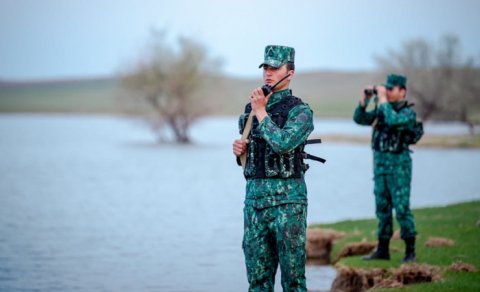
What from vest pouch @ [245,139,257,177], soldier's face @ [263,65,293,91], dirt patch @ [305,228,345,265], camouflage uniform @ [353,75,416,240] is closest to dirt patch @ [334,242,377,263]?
dirt patch @ [305,228,345,265]

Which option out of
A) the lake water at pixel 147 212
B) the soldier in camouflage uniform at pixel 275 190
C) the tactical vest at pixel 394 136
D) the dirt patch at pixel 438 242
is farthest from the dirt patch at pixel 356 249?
the soldier in camouflage uniform at pixel 275 190

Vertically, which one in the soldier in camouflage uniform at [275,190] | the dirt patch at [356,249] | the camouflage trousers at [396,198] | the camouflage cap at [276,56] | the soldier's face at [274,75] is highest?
the camouflage cap at [276,56]

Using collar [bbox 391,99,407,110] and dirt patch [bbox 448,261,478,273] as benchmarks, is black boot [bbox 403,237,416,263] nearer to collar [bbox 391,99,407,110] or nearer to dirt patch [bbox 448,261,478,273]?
dirt patch [bbox 448,261,478,273]

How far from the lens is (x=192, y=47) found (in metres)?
77.3

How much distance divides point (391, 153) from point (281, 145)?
5.13m

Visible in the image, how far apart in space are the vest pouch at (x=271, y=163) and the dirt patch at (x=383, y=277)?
4462 millimetres

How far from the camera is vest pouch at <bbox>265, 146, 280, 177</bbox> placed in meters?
7.71

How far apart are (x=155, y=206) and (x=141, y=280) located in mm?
13881

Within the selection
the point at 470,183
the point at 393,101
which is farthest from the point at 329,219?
the point at 470,183

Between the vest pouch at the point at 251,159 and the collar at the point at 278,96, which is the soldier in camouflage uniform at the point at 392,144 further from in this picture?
the vest pouch at the point at 251,159

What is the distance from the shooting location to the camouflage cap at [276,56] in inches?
309

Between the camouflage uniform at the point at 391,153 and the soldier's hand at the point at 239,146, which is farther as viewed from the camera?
the camouflage uniform at the point at 391,153

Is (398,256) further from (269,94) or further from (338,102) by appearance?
(338,102)

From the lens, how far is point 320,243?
56.3ft
